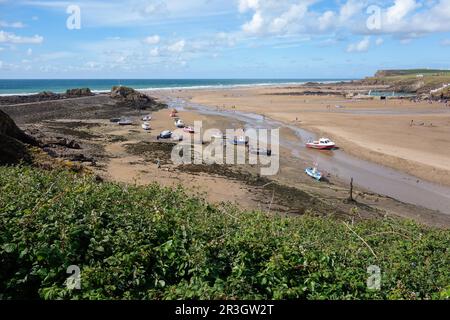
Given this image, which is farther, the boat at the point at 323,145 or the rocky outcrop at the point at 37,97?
the rocky outcrop at the point at 37,97

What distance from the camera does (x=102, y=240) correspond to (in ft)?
21.2

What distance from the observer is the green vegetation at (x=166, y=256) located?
5734 millimetres

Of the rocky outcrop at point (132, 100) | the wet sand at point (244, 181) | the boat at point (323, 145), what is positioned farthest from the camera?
the rocky outcrop at point (132, 100)

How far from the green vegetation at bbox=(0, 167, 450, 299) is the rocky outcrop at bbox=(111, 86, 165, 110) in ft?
215

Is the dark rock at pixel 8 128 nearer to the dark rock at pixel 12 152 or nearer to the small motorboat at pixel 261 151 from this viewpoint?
the dark rock at pixel 12 152

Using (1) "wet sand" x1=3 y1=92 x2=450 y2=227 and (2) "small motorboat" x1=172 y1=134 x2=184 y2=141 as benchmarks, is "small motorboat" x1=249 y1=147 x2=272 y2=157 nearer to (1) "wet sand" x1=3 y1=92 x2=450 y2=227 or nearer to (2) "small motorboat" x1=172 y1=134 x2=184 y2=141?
(1) "wet sand" x1=3 y1=92 x2=450 y2=227

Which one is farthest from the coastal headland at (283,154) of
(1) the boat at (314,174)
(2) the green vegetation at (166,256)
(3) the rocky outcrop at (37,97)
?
(3) the rocky outcrop at (37,97)

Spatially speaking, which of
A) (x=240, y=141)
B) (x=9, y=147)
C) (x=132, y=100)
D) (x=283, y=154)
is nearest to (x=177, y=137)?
(x=240, y=141)

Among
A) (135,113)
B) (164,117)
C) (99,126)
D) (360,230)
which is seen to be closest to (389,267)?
(360,230)

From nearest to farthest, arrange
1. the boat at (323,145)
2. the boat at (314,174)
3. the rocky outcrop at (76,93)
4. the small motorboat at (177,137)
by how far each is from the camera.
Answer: the boat at (314,174) < the boat at (323,145) < the small motorboat at (177,137) < the rocky outcrop at (76,93)

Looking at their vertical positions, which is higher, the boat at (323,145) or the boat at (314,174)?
the boat at (323,145)

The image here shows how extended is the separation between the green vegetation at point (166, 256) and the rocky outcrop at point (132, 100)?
215 feet

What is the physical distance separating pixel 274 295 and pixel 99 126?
4562 cm

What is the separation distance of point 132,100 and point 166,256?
7708 centimetres
